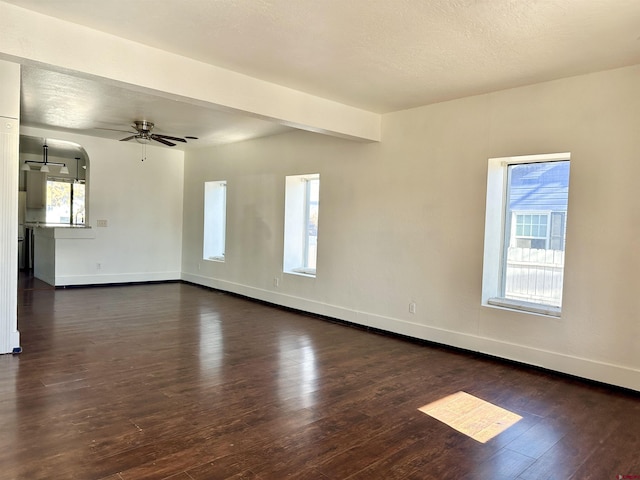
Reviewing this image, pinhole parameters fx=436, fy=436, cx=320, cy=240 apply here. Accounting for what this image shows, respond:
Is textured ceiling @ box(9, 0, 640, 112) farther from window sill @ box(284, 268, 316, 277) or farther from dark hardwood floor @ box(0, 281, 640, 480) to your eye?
window sill @ box(284, 268, 316, 277)

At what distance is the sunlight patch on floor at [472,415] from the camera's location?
281 centimetres

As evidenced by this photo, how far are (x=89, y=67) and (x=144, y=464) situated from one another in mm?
2776

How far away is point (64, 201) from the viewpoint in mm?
11219

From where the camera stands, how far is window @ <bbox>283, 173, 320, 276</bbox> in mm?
6656

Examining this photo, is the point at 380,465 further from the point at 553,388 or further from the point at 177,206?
the point at 177,206

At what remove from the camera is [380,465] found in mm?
2352

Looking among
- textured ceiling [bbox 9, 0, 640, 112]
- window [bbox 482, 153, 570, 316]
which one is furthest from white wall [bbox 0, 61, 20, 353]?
window [bbox 482, 153, 570, 316]

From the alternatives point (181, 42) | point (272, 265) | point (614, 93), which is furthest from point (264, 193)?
point (614, 93)

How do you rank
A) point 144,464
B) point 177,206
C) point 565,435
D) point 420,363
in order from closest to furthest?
point 144,464, point 565,435, point 420,363, point 177,206

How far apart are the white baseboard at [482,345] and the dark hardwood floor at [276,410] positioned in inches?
3.8

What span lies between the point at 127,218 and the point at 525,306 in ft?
23.2

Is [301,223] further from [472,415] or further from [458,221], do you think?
[472,415]

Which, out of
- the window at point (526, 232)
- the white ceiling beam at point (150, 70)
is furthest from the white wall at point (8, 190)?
the window at point (526, 232)

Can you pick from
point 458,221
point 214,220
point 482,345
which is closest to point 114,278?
point 214,220
